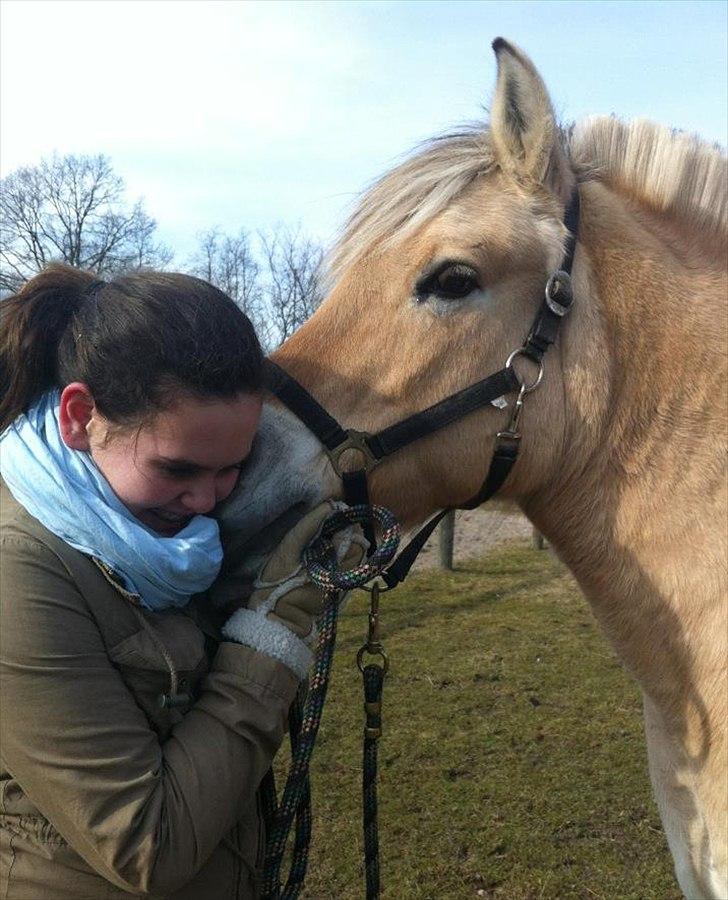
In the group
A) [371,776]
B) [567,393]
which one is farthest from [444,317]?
[371,776]

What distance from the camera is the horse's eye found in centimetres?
198

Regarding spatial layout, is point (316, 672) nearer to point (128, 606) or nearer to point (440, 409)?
point (128, 606)

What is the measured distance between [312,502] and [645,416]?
2.94 ft

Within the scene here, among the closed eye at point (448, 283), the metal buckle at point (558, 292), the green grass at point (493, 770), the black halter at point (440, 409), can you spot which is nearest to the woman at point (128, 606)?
the black halter at point (440, 409)

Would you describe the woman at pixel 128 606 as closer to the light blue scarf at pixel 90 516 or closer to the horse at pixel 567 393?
the light blue scarf at pixel 90 516

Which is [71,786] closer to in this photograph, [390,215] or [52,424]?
[52,424]

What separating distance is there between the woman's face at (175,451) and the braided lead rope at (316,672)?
31 cm

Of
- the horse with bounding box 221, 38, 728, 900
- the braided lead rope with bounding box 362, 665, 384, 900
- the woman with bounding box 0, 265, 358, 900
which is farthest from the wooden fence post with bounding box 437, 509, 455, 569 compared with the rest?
the woman with bounding box 0, 265, 358, 900

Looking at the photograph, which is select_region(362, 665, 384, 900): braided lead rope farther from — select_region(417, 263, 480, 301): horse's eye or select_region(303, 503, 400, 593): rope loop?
select_region(417, 263, 480, 301): horse's eye

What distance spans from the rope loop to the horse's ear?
1.01 meters

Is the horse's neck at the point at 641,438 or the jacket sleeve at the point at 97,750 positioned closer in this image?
the jacket sleeve at the point at 97,750

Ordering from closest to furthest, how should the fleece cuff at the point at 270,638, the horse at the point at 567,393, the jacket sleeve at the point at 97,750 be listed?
the jacket sleeve at the point at 97,750 → the fleece cuff at the point at 270,638 → the horse at the point at 567,393

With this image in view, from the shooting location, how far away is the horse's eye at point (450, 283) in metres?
1.98

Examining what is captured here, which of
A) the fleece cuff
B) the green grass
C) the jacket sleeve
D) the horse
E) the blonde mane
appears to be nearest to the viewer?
the jacket sleeve
